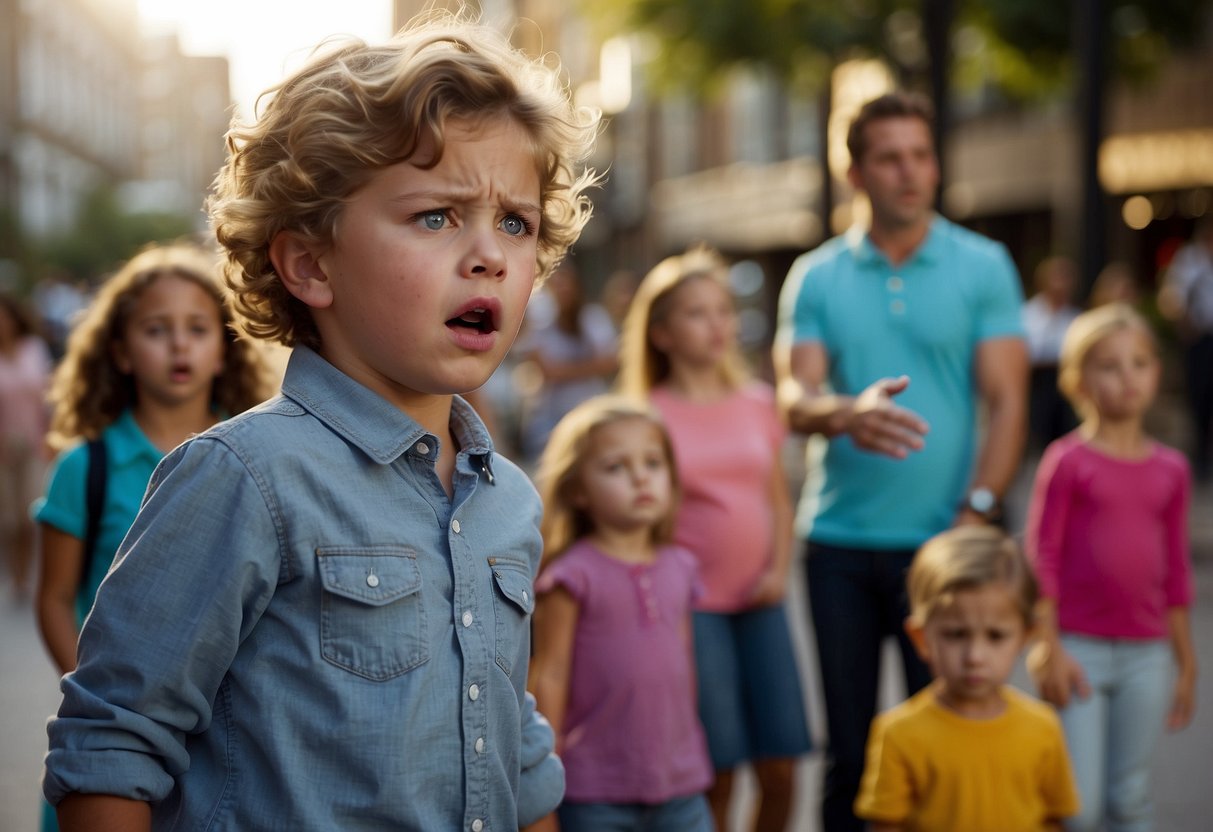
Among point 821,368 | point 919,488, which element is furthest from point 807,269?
point 919,488

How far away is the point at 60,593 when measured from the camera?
137 inches

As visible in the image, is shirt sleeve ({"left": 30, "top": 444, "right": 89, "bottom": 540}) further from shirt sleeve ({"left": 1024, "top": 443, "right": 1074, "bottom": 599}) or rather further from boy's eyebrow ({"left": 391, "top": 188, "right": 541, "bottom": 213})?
shirt sleeve ({"left": 1024, "top": 443, "right": 1074, "bottom": 599})

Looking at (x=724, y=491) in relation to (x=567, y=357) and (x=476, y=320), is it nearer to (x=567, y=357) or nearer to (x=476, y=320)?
(x=476, y=320)

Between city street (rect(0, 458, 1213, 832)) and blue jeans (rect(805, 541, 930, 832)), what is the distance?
3.17ft

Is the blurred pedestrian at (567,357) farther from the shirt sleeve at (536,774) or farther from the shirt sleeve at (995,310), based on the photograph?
the shirt sleeve at (536,774)

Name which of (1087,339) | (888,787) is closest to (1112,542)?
(1087,339)

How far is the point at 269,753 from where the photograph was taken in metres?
1.91

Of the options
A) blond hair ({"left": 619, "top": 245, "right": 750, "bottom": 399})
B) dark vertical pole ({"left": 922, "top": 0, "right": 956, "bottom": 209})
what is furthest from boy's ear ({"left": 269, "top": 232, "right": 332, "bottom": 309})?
dark vertical pole ({"left": 922, "top": 0, "right": 956, "bottom": 209})

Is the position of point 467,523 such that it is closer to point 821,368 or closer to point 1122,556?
point 821,368

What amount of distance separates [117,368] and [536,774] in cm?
193

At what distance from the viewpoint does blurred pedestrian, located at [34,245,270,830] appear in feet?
11.5

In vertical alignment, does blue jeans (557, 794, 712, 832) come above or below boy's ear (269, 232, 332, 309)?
below

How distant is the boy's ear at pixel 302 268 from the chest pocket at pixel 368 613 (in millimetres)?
340

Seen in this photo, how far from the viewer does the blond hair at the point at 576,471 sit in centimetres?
420
